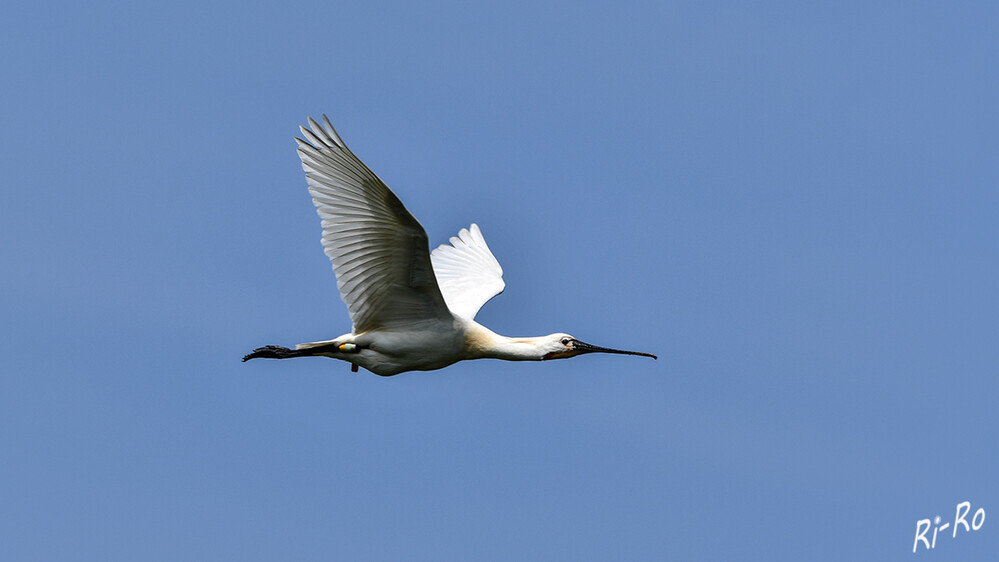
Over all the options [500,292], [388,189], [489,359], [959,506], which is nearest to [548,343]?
[489,359]

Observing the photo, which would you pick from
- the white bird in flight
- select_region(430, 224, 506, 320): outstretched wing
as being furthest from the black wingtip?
select_region(430, 224, 506, 320): outstretched wing

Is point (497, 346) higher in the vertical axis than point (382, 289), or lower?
higher

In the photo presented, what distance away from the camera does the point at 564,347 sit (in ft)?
73.6

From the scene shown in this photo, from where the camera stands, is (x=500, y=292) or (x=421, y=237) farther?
(x=500, y=292)

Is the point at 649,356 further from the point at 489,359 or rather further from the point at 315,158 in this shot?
the point at 315,158

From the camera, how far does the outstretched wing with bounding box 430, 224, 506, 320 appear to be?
79.8ft

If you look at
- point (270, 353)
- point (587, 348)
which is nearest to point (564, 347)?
point (587, 348)

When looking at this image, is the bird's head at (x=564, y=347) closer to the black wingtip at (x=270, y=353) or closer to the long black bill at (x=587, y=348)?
the long black bill at (x=587, y=348)

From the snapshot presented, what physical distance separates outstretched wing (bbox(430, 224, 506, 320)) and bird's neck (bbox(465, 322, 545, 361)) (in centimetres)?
189

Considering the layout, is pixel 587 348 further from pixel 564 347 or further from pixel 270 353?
pixel 270 353

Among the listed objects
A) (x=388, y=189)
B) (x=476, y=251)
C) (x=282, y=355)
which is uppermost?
(x=476, y=251)

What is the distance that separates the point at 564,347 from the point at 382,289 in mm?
3194

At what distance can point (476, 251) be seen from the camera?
2562 cm

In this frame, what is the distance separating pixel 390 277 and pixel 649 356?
476 cm
